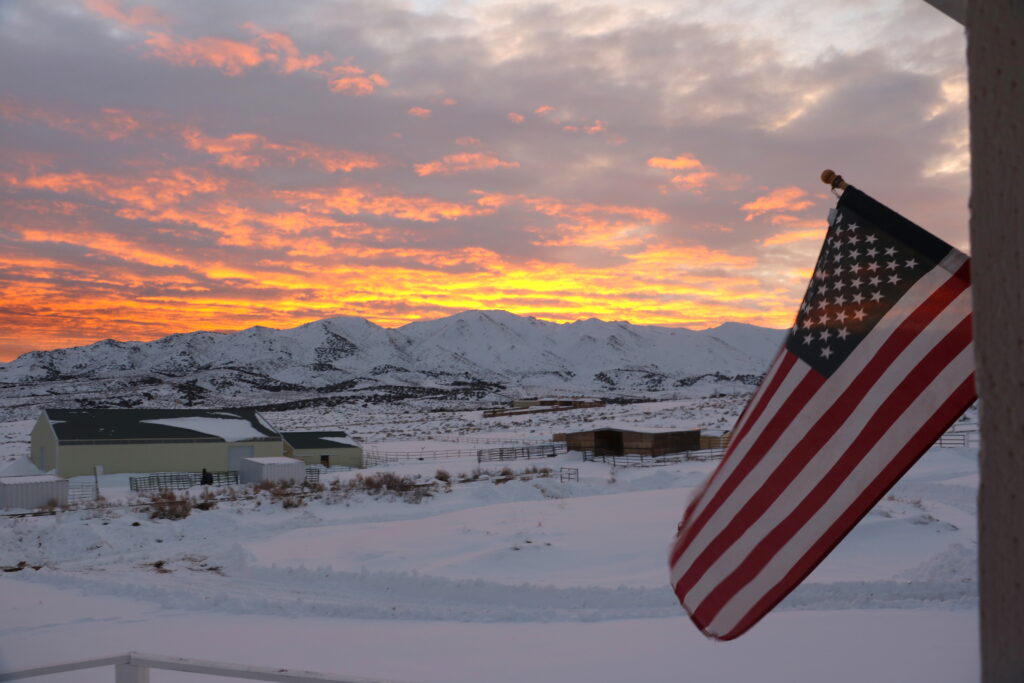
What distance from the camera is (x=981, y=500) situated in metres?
1.53

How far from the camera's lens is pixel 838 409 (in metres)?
A: 3.77

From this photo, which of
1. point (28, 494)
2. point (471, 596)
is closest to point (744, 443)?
point (471, 596)

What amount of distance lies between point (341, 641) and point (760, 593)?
33.8 ft

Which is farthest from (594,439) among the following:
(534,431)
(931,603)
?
(931,603)

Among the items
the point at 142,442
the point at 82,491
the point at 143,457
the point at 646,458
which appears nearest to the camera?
the point at 82,491

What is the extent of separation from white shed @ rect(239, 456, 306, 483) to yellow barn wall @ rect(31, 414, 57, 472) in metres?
11.1

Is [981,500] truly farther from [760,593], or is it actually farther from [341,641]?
[341,641]

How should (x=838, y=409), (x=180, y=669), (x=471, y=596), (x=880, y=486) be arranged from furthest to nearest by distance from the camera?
(x=471, y=596) < (x=180, y=669) < (x=838, y=409) < (x=880, y=486)

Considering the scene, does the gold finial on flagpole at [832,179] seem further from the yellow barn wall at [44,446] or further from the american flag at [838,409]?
the yellow barn wall at [44,446]

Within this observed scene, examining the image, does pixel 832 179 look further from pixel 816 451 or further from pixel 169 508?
pixel 169 508

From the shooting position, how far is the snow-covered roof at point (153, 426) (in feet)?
144

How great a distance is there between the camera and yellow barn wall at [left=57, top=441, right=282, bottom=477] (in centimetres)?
4203

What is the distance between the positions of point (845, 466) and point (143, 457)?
46868mm

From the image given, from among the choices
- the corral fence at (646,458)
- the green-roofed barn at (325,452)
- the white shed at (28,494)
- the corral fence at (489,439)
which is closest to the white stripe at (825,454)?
the white shed at (28,494)
